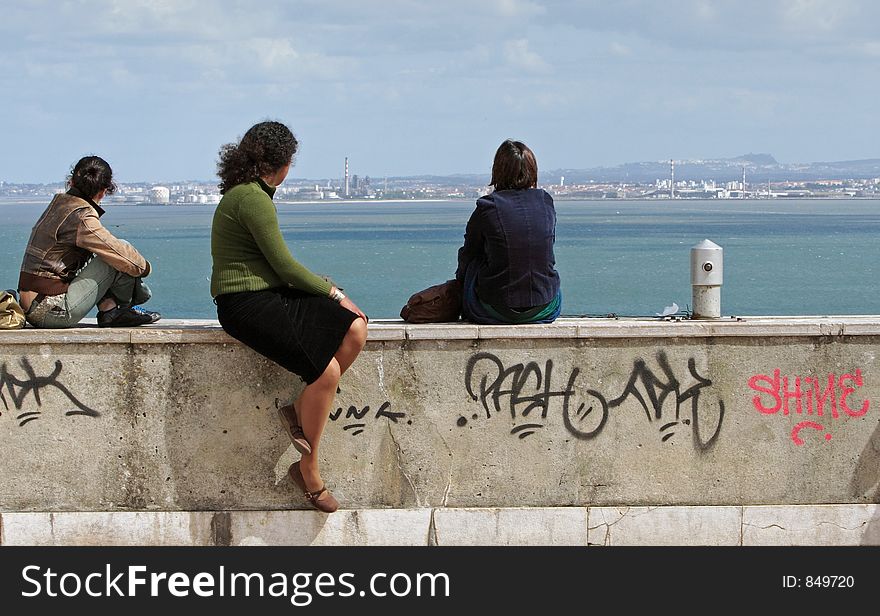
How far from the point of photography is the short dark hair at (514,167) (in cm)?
711

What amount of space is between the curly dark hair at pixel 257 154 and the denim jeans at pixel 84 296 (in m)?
1.15

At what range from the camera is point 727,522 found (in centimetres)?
693

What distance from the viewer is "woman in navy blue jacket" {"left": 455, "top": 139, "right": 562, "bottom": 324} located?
695 centimetres

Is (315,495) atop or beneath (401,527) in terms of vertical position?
atop

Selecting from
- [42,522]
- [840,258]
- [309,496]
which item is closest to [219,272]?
[309,496]

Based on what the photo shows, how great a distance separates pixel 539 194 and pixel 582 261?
258ft

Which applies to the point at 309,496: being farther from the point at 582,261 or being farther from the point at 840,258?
the point at 840,258

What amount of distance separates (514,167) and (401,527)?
2.07 metres

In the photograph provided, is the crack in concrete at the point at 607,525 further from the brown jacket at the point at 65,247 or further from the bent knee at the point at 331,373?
the brown jacket at the point at 65,247

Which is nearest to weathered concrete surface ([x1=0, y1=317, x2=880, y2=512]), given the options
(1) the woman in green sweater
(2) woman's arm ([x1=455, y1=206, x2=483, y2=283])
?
(1) the woman in green sweater

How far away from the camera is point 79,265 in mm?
7375

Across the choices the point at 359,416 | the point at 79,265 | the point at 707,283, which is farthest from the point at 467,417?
the point at 79,265

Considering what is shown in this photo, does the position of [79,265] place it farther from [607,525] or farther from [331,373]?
[607,525]

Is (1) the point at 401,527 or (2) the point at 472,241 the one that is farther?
(2) the point at 472,241
